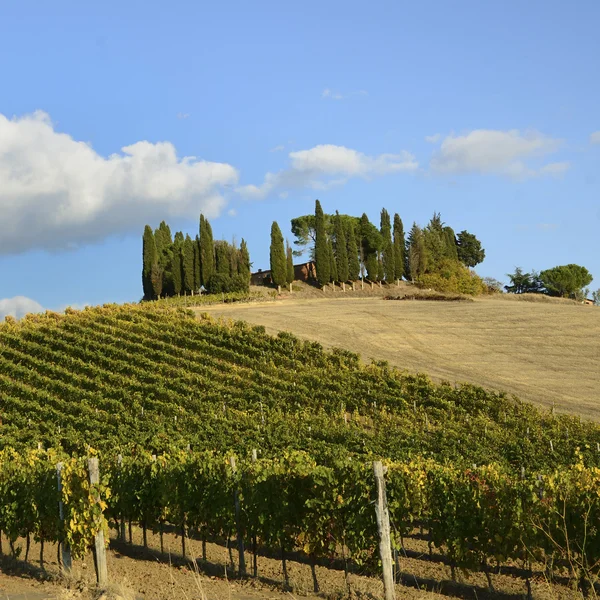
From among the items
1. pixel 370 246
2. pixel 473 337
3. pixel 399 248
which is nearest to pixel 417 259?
pixel 399 248

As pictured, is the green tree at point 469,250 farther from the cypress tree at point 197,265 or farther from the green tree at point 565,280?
the cypress tree at point 197,265

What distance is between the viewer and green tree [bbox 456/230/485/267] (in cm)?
9875

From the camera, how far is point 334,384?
3312 centimetres

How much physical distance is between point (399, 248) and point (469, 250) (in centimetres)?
2496

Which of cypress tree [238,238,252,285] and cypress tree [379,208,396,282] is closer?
cypress tree [238,238,252,285]

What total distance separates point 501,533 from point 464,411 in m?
20.2

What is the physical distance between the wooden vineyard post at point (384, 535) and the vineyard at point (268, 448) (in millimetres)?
977

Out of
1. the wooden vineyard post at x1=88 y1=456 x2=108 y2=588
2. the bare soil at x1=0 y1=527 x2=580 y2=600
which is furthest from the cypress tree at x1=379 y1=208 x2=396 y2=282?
the wooden vineyard post at x1=88 y1=456 x2=108 y2=588

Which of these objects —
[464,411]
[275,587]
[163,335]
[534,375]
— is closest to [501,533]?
[275,587]

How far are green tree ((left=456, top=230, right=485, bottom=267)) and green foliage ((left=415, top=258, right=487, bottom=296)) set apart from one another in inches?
692

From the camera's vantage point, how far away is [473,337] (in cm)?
4534

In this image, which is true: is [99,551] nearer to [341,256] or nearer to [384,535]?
[384,535]

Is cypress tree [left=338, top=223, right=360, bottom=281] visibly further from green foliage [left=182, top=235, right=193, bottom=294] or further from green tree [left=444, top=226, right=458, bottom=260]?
green tree [left=444, top=226, right=458, bottom=260]

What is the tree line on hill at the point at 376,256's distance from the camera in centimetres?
7088
